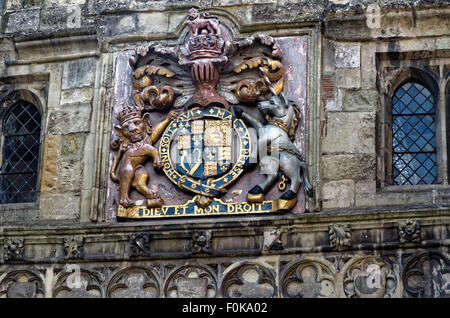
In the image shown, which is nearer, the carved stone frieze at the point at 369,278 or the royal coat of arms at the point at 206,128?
the carved stone frieze at the point at 369,278

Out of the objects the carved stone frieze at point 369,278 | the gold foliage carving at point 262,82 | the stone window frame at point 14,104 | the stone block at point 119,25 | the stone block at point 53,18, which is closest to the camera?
the carved stone frieze at point 369,278

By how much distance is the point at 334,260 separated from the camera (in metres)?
14.0

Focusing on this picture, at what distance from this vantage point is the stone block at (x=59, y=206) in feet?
49.2

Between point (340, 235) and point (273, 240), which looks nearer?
point (340, 235)

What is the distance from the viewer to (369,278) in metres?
13.9

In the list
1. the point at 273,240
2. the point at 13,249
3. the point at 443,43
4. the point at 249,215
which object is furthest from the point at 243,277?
the point at 443,43

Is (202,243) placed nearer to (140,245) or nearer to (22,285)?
(140,245)

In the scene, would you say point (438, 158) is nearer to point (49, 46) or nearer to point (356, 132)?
point (356, 132)

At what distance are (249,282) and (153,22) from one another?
3247 millimetres

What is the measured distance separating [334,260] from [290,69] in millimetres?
2260

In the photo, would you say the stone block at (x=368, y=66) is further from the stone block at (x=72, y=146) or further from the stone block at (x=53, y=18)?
the stone block at (x=53, y=18)

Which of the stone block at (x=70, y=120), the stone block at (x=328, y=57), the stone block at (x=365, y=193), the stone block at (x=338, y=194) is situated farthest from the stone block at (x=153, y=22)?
the stone block at (x=365, y=193)

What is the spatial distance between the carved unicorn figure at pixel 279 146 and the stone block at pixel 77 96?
1.69 meters
